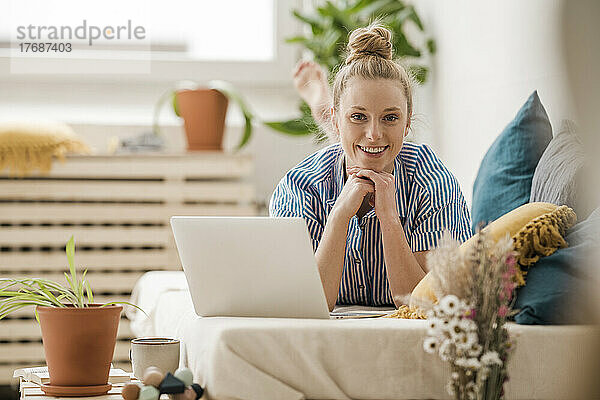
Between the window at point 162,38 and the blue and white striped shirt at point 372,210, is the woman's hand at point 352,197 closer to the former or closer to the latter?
the blue and white striped shirt at point 372,210

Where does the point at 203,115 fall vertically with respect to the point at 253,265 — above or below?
above

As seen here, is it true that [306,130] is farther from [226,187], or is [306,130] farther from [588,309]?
[588,309]

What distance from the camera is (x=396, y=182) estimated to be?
75.3 inches

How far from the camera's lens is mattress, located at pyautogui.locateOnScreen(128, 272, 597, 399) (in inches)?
46.1

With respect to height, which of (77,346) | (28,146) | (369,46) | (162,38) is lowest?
(77,346)

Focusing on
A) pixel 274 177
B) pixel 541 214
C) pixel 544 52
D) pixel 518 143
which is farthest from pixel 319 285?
pixel 274 177

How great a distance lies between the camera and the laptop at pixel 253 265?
1332 mm

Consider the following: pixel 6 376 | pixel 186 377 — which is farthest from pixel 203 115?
pixel 186 377

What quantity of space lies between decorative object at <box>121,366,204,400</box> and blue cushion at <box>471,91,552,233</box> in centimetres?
114

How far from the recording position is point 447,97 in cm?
337

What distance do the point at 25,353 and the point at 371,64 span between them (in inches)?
92.3

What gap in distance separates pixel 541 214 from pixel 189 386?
0.65 metres

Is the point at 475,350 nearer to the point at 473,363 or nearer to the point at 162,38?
the point at 473,363

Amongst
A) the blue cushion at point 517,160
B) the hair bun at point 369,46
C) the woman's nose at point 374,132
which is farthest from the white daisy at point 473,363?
the blue cushion at point 517,160
